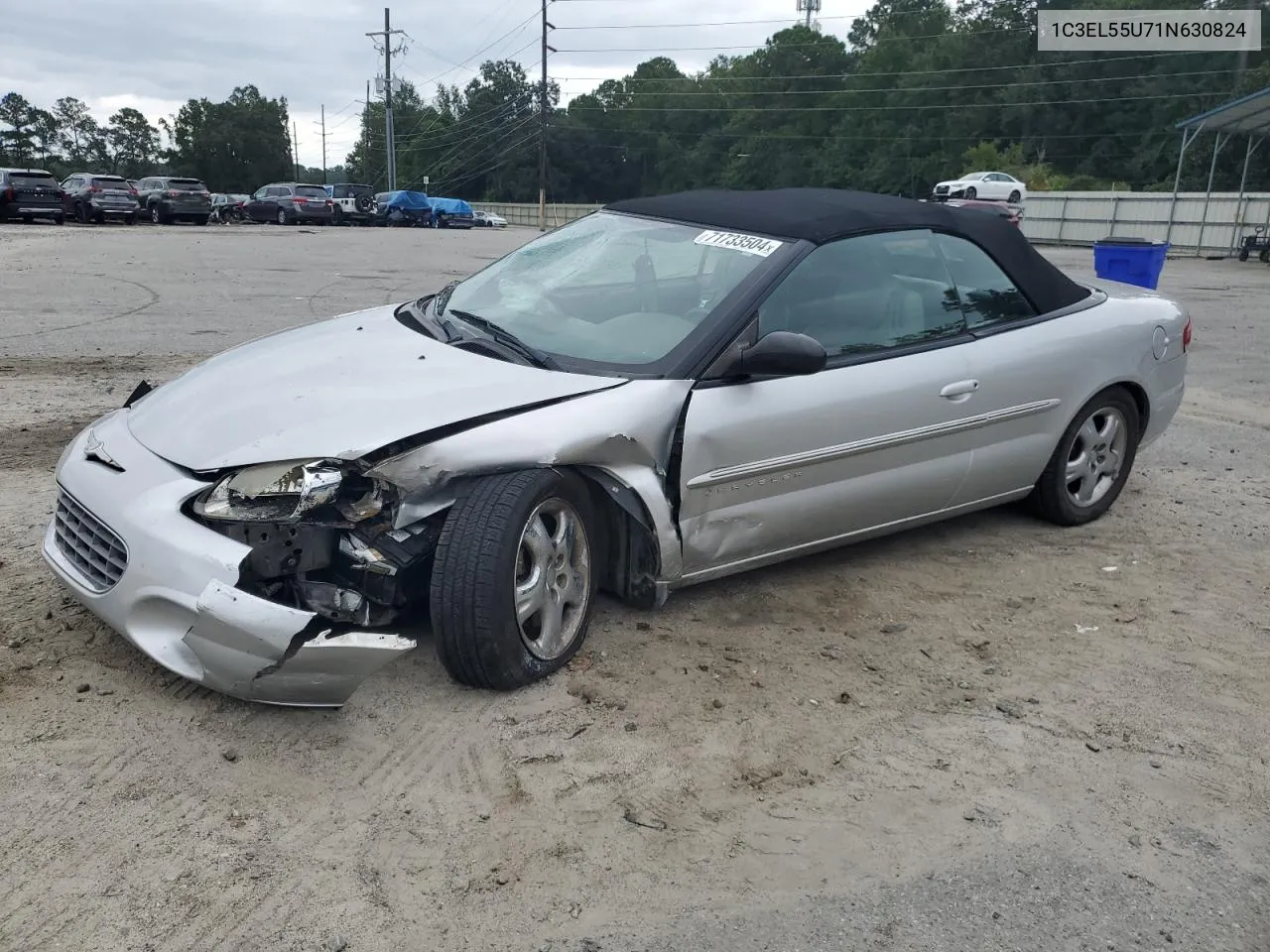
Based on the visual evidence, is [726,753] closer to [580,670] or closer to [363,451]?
[580,670]

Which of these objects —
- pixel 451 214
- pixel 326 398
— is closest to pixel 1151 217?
pixel 451 214

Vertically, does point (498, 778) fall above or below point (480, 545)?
below

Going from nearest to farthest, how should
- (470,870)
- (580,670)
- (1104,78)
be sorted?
(470,870)
(580,670)
(1104,78)

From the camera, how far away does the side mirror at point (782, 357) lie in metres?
3.72

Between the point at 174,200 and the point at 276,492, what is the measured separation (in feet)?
115

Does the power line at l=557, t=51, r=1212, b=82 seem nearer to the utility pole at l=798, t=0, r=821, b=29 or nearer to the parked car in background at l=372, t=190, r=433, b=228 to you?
the utility pole at l=798, t=0, r=821, b=29

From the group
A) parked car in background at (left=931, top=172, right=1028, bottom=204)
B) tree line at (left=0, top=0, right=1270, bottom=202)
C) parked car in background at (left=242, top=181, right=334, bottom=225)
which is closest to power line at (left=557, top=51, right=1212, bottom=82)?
tree line at (left=0, top=0, right=1270, bottom=202)

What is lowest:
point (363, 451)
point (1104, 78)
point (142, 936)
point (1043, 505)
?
point (142, 936)

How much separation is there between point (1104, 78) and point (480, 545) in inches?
2866

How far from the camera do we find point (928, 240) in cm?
467

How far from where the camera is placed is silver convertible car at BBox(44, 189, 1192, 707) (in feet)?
10.3

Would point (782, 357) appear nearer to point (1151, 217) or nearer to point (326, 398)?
point (326, 398)

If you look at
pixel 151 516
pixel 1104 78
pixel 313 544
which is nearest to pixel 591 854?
pixel 313 544

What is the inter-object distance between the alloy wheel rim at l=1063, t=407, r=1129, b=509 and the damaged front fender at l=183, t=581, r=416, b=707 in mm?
3462
